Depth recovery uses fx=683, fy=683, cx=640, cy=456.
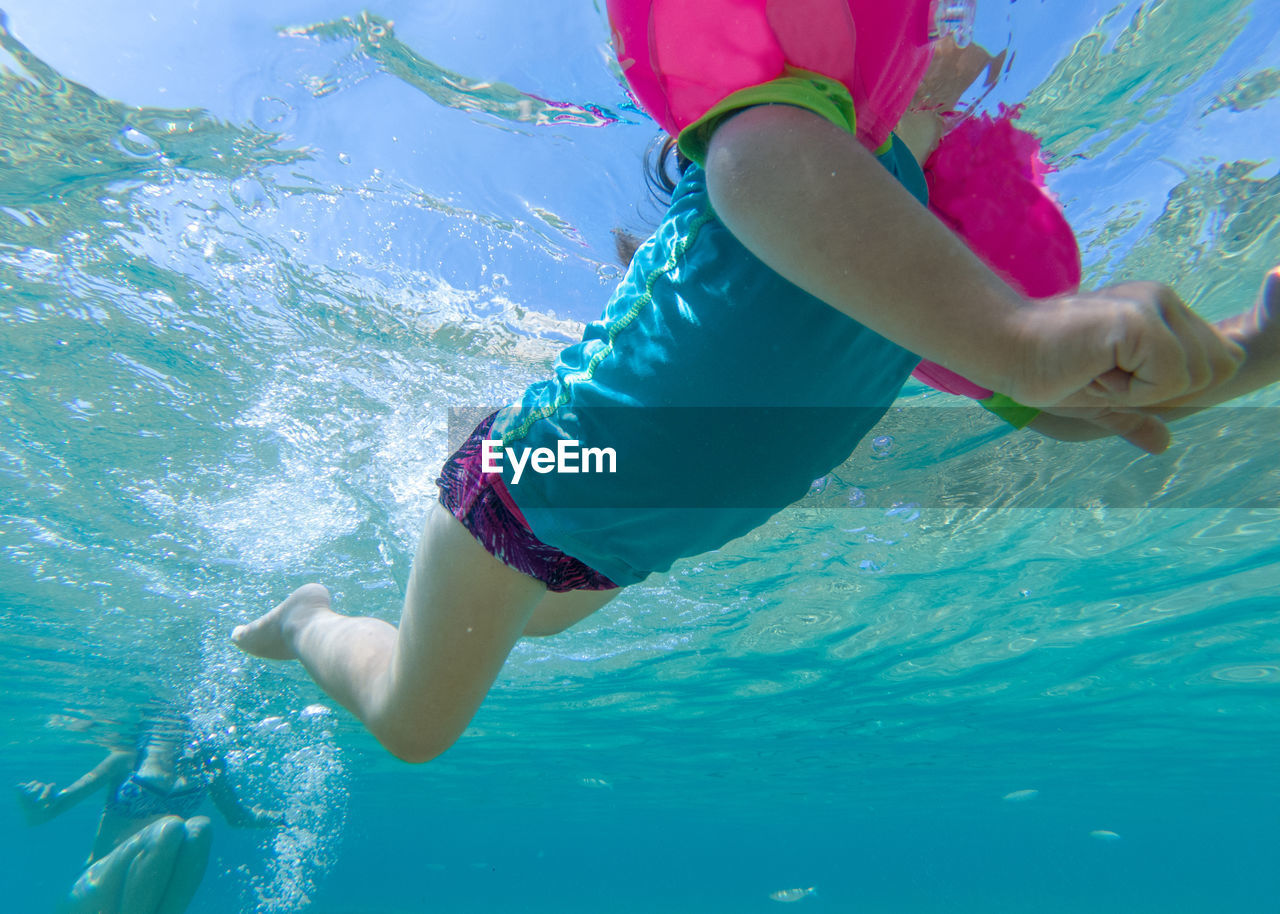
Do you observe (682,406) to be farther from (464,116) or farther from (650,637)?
(650,637)

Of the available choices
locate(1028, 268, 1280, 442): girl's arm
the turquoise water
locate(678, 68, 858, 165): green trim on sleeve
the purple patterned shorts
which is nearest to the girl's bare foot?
the purple patterned shorts

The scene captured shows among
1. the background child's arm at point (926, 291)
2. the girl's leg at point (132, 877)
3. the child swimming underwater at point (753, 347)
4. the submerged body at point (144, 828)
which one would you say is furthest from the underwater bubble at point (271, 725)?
the background child's arm at point (926, 291)

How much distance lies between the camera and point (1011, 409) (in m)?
2.51

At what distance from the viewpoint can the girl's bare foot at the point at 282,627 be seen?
162 inches

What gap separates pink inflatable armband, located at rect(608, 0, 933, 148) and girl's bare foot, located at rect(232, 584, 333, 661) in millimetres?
3622

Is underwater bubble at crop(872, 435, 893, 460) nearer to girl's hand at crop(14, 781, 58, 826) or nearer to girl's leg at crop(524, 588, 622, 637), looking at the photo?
girl's leg at crop(524, 588, 622, 637)

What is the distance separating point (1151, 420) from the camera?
6.68 ft

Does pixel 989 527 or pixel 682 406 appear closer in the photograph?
pixel 682 406

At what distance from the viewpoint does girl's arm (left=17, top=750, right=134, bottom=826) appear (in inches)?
685

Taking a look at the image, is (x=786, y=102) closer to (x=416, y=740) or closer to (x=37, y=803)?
(x=416, y=740)

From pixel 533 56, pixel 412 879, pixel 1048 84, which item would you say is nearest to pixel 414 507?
pixel 533 56

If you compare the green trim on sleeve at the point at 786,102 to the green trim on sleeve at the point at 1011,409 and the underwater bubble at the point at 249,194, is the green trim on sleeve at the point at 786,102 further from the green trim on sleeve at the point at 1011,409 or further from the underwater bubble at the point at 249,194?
the underwater bubble at the point at 249,194

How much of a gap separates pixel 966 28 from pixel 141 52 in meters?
5.54

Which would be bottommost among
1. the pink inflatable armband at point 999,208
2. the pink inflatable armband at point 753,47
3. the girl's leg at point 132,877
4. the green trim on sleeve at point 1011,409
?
Result: the girl's leg at point 132,877
